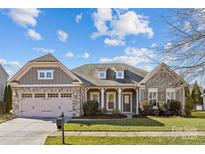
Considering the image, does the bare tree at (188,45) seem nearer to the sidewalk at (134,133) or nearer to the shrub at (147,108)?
the sidewalk at (134,133)

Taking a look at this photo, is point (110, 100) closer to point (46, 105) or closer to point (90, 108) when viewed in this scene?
point (90, 108)

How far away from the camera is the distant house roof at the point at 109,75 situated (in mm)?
22188

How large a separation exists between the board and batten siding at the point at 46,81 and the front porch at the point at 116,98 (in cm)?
290

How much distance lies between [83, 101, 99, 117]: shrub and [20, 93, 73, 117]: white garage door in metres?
1.13

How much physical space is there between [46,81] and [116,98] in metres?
5.33

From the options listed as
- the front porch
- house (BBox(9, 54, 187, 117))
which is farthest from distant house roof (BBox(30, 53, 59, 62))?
the front porch

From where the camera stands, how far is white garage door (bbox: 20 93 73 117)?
1947 centimetres

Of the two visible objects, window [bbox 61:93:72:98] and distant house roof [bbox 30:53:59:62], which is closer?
window [bbox 61:93:72:98]

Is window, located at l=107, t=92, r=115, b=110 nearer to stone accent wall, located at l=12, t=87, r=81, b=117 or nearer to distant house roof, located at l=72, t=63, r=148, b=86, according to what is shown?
distant house roof, located at l=72, t=63, r=148, b=86

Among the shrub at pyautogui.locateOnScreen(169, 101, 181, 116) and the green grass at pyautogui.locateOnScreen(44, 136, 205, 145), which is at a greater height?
the shrub at pyautogui.locateOnScreen(169, 101, 181, 116)
